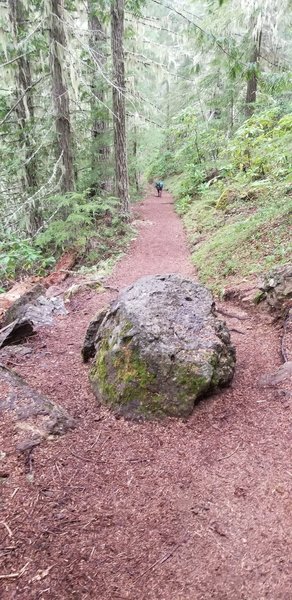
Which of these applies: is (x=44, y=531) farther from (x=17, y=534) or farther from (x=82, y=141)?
(x=82, y=141)

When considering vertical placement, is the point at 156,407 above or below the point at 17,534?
below

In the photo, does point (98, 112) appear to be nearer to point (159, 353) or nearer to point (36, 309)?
point (36, 309)

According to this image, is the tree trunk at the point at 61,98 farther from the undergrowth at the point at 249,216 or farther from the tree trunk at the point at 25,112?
the undergrowth at the point at 249,216

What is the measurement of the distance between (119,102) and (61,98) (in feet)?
8.35

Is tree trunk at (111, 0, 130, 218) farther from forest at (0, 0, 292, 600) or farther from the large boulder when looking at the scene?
the large boulder

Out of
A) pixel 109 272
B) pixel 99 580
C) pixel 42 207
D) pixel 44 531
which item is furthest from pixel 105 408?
pixel 42 207

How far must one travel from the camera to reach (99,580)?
6.75 ft

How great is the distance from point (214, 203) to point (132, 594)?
1278 centimetres

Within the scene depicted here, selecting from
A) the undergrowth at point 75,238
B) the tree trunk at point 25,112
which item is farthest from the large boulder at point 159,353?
the tree trunk at point 25,112

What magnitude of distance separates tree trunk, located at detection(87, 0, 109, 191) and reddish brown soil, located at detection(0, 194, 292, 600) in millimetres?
10336

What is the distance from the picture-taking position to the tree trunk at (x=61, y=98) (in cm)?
867

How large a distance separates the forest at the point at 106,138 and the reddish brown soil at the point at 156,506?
3.83 m

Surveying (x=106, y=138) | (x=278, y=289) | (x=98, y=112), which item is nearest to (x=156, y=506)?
(x=278, y=289)

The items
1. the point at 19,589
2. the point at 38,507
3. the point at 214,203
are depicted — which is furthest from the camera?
the point at 214,203
